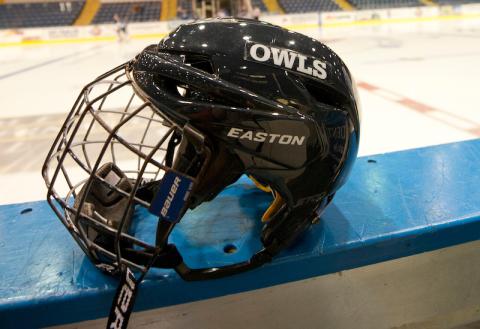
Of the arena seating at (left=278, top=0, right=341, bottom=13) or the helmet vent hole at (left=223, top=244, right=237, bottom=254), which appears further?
the arena seating at (left=278, top=0, right=341, bottom=13)

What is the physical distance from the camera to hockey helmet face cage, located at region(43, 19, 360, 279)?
1.64ft

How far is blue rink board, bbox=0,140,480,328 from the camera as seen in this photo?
Answer: 589mm

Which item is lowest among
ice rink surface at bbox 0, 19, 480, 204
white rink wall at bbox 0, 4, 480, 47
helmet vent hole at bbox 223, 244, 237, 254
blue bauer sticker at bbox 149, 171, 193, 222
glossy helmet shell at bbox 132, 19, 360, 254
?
white rink wall at bbox 0, 4, 480, 47

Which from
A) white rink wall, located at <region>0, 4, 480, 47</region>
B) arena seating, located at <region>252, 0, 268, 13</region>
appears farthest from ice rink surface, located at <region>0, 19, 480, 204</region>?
arena seating, located at <region>252, 0, 268, 13</region>

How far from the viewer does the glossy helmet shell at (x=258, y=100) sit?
0.50m

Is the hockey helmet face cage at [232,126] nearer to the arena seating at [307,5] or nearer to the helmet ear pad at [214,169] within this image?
the helmet ear pad at [214,169]

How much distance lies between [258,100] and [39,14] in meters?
10.0

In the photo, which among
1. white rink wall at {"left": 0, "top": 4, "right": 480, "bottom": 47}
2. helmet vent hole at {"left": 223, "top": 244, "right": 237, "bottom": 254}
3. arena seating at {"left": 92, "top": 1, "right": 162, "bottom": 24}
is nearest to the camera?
helmet vent hole at {"left": 223, "top": 244, "right": 237, "bottom": 254}

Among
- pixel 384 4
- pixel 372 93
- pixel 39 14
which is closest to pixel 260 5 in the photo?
pixel 384 4

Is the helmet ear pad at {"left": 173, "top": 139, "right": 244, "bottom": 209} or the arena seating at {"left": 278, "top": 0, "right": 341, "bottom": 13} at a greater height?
the helmet ear pad at {"left": 173, "top": 139, "right": 244, "bottom": 209}

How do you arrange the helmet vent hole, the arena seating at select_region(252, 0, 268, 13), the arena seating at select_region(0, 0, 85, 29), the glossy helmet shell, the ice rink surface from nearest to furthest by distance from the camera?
the glossy helmet shell, the helmet vent hole, the ice rink surface, the arena seating at select_region(0, 0, 85, 29), the arena seating at select_region(252, 0, 268, 13)

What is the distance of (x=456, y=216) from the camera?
2.35 ft

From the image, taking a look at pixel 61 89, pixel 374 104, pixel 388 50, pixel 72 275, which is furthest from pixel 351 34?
pixel 72 275

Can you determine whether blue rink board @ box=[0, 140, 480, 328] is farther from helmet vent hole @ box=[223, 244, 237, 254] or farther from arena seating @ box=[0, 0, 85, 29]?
arena seating @ box=[0, 0, 85, 29]
